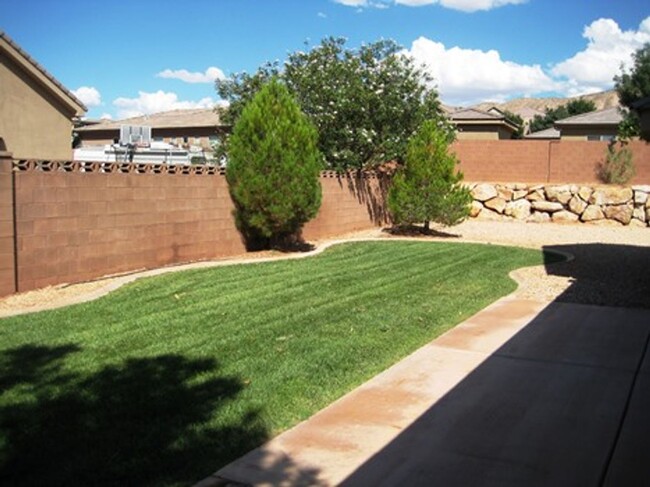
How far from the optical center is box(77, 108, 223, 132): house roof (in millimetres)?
47469

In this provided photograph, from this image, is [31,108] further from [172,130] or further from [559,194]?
[172,130]

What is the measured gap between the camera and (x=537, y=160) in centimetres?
2461

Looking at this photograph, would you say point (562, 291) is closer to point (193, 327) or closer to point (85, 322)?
point (193, 327)

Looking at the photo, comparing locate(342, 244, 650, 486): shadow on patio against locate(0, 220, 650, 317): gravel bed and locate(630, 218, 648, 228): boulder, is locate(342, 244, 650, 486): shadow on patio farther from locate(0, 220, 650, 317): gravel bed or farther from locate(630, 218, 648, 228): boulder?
locate(630, 218, 648, 228): boulder

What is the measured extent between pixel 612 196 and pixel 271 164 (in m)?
14.5

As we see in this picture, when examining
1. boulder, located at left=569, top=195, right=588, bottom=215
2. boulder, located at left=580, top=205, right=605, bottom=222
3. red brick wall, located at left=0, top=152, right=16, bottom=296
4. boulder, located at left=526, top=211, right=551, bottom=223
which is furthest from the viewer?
boulder, located at left=526, top=211, right=551, bottom=223

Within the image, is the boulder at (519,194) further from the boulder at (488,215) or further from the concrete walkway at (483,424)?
the concrete walkway at (483,424)

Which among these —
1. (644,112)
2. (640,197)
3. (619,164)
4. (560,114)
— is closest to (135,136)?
(619,164)

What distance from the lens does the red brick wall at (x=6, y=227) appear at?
29.2 ft

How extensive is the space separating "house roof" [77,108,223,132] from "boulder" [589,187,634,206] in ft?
92.4

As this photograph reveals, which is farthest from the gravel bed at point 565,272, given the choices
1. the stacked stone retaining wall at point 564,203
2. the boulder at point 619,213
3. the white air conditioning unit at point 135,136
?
the white air conditioning unit at point 135,136

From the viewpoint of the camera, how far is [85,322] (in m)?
7.56

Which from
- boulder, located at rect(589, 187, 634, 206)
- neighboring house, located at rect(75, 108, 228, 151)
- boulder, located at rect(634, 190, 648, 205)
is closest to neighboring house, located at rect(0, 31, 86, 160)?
boulder, located at rect(589, 187, 634, 206)

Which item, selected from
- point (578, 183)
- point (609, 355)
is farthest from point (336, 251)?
point (578, 183)
